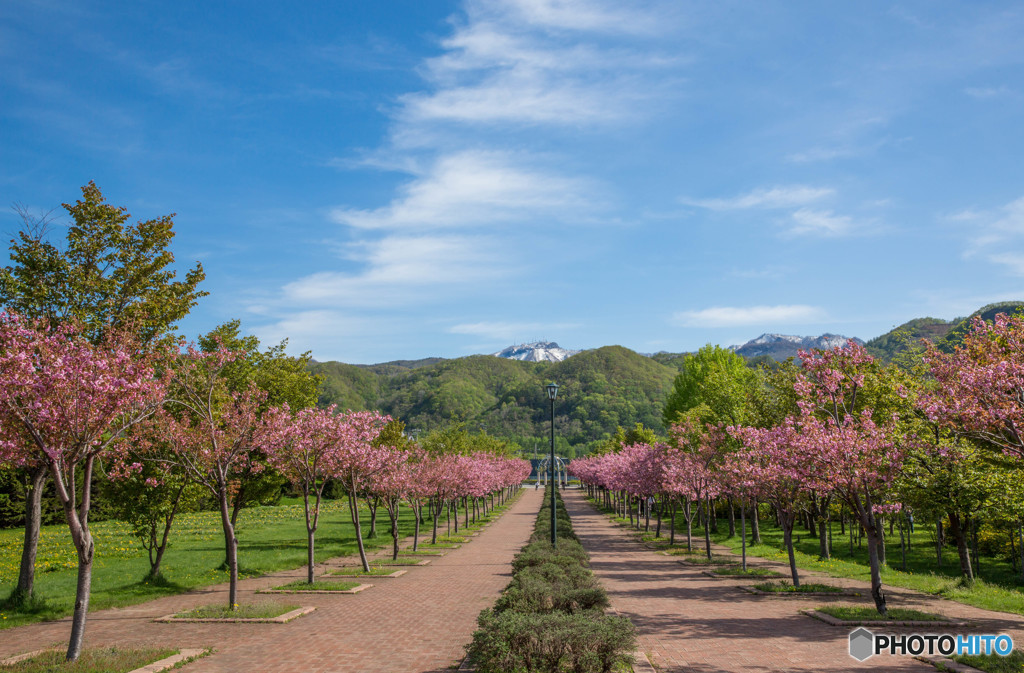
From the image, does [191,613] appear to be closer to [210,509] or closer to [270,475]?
[270,475]

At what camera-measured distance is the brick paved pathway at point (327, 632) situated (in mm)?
10695

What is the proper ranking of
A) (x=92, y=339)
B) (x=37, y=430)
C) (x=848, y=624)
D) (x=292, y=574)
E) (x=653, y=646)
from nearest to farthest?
(x=37, y=430) → (x=653, y=646) → (x=848, y=624) → (x=92, y=339) → (x=292, y=574)

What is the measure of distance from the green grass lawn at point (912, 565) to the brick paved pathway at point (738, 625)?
970mm

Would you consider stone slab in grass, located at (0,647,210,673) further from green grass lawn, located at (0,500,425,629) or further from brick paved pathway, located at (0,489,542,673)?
green grass lawn, located at (0,500,425,629)

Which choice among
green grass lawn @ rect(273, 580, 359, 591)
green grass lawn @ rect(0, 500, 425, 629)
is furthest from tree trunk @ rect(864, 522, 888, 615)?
green grass lawn @ rect(0, 500, 425, 629)

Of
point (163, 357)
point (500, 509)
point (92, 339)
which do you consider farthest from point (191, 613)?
point (500, 509)

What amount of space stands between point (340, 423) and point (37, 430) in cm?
973

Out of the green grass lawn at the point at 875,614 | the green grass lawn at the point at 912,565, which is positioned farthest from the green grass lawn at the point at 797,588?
the green grass lawn at the point at 912,565

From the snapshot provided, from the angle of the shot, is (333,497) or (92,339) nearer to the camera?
(92,339)

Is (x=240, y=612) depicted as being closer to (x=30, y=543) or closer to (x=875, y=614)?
(x=30, y=543)

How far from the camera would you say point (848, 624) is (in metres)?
13.3

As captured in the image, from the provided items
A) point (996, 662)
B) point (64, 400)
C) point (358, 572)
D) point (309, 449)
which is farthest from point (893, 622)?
point (358, 572)

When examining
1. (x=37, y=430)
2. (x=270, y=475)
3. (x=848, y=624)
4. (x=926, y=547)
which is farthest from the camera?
(x=926, y=547)

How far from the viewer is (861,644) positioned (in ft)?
39.5
